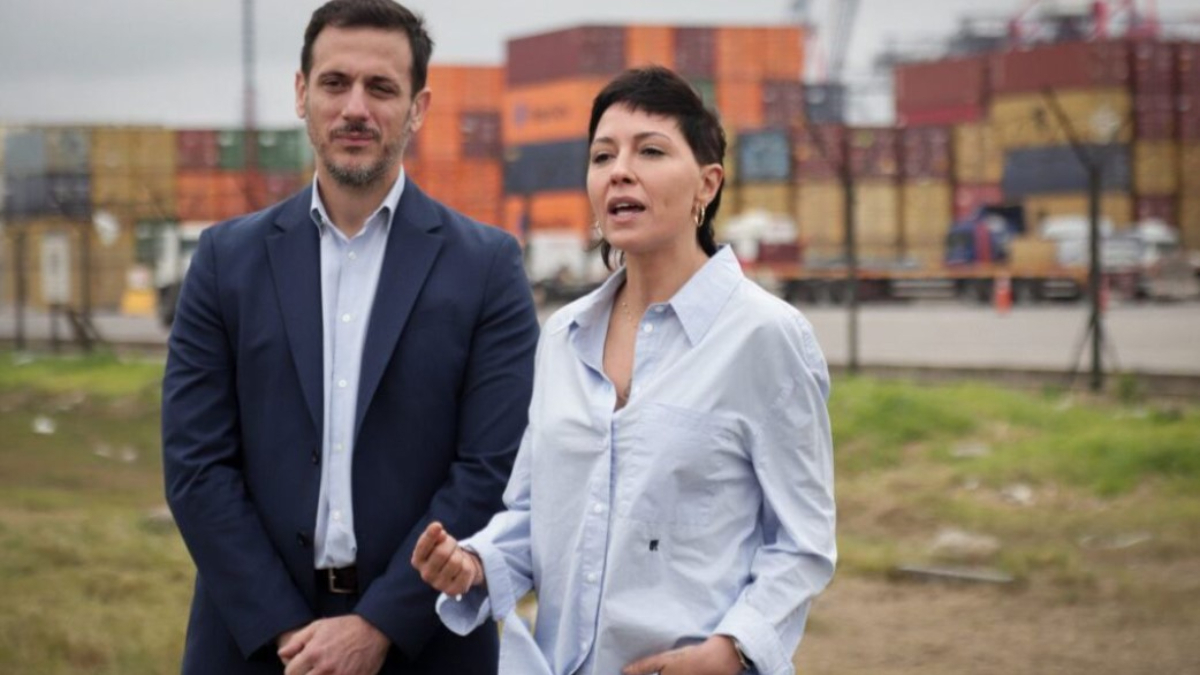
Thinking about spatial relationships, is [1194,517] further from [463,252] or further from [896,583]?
[463,252]

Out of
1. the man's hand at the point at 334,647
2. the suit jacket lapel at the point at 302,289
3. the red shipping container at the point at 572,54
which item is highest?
the red shipping container at the point at 572,54

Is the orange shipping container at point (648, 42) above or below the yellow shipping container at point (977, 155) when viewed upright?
above

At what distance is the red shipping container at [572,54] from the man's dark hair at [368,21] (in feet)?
159

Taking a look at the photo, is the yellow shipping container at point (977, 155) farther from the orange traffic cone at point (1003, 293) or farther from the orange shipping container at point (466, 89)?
the orange shipping container at point (466, 89)

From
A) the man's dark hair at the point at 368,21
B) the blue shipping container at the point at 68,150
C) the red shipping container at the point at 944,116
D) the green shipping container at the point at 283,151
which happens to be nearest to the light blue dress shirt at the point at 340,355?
the man's dark hair at the point at 368,21

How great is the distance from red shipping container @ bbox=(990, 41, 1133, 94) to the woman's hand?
1683 inches

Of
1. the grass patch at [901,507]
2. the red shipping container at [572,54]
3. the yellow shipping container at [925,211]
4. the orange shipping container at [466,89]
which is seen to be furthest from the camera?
the orange shipping container at [466,89]

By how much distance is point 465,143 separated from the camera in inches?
2206

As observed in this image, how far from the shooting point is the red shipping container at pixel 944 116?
54000mm

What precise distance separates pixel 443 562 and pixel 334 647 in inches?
16.0

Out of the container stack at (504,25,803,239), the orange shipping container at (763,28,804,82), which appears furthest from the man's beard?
the orange shipping container at (763,28,804,82)

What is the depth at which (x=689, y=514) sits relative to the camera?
240cm

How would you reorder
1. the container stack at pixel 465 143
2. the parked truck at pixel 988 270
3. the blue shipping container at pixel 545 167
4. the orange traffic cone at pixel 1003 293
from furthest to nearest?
the container stack at pixel 465 143
the blue shipping container at pixel 545 167
the parked truck at pixel 988 270
the orange traffic cone at pixel 1003 293

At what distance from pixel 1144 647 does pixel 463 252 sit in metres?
4.54
